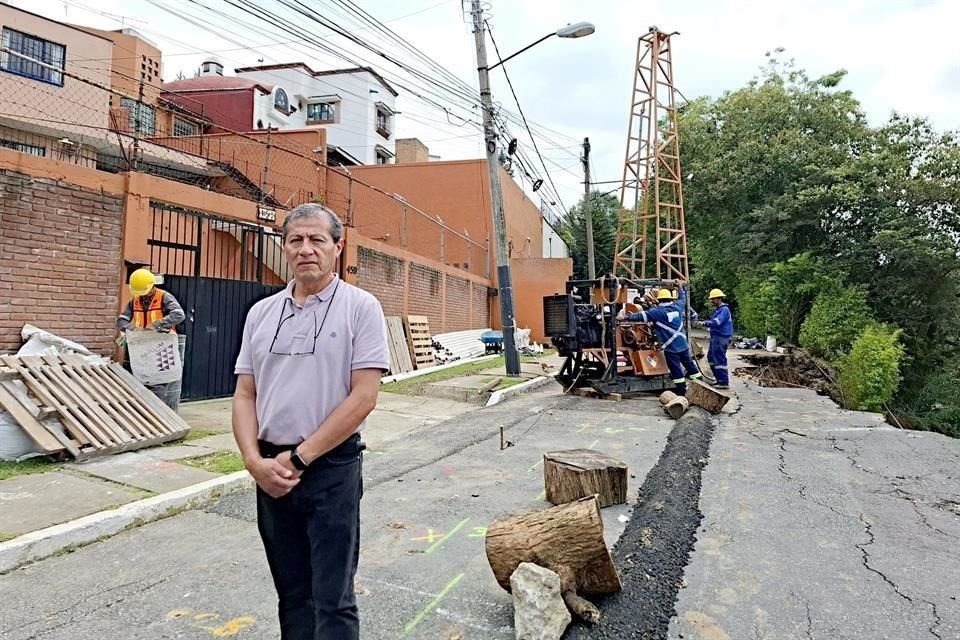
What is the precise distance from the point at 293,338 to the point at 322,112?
133 ft

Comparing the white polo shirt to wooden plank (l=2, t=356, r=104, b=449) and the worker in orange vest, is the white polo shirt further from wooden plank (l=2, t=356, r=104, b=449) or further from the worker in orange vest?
the worker in orange vest

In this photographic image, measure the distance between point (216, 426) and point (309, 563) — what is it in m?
5.50

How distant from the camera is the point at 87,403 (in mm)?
5441

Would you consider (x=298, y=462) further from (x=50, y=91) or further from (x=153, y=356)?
(x=50, y=91)

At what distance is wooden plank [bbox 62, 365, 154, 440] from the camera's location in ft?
18.1

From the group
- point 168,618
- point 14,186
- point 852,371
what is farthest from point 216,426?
point 852,371

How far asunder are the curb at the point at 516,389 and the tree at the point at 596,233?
2925cm

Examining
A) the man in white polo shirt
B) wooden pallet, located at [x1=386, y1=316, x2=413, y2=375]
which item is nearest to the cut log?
wooden pallet, located at [x1=386, y1=316, x2=413, y2=375]

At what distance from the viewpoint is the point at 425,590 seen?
304 centimetres

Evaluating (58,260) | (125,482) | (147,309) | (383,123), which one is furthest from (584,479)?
(383,123)

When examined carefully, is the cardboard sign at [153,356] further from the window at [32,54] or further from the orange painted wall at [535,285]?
the orange painted wall at [535,285]

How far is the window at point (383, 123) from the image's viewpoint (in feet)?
128

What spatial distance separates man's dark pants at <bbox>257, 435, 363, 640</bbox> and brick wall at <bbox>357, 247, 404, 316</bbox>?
33.9 feet

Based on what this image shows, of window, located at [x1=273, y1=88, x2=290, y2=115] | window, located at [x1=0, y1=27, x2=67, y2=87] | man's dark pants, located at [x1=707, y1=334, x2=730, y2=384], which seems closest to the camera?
man's dark pants, located at [x1=707, y1=334, x2=730, y2=384]
